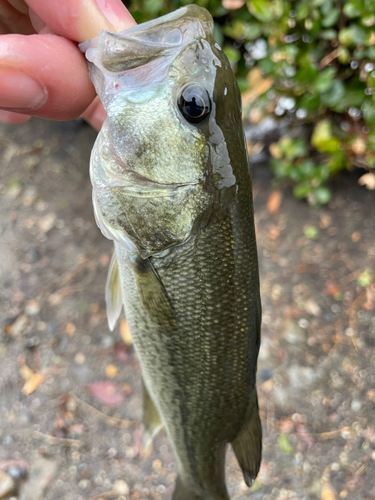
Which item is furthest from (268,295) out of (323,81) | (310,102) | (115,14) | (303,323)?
(115,14)

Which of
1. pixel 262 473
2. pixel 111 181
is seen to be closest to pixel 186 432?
pixel 111 181

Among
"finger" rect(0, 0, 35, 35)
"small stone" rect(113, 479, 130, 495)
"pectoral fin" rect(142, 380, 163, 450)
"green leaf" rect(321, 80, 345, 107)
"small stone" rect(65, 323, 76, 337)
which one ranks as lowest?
"small stone" rect(113, 479, 130, 495)

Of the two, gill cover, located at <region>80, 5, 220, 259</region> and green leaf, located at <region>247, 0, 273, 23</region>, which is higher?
gill cover, located at <region>80, 5, 220, 259</region>

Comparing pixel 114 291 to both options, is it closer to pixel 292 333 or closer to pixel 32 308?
pixel 32 308

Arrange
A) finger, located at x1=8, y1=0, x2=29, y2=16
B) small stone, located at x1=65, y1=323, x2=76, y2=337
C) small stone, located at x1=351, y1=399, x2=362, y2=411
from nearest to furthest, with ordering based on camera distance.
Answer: finger, located at x1=8, y1=0, x2=29, y2=16 → small stone, located at x1=351, y1=399, x2=362, y2=411 → small stone, located at x1=65, y1=323, x2=76, y2=337

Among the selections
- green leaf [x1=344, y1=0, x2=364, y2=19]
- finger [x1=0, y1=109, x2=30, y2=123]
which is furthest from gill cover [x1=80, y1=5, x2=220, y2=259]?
green leaf [x1=344, y1=0, x2=364, y2=19]

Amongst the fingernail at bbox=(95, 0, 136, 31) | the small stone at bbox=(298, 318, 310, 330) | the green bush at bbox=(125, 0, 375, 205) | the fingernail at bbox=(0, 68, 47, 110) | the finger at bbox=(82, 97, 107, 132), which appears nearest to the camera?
the fingernail at bbox=(0, 68, 47, 110)

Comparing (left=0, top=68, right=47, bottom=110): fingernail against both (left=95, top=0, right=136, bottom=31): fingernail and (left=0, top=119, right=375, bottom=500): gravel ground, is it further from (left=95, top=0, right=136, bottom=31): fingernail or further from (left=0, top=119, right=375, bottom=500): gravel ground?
(left=0, top=119, right=375, bottom=500): gravel ground
